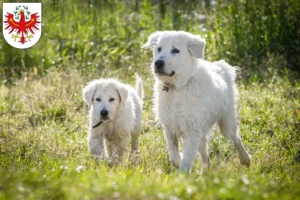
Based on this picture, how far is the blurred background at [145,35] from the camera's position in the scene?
11.9m

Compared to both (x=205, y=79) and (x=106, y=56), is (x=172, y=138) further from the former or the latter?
(x=106, y=56)

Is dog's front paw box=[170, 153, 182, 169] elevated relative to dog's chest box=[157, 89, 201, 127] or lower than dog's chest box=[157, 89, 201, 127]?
lower

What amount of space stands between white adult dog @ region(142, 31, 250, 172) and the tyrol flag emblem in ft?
11.6

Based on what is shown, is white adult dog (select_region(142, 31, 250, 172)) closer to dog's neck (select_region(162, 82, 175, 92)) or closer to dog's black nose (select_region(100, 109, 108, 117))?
dog's neck (select_region(162, 82, 175, 92))

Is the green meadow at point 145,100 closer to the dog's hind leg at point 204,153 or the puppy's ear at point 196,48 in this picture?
the dog's hind leg at point 204,153

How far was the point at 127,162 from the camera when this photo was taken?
6770 millimetres

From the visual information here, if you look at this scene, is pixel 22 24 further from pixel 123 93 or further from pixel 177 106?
pixel 177 106

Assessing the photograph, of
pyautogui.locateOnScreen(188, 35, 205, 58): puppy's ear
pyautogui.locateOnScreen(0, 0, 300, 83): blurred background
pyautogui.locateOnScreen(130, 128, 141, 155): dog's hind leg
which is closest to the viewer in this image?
pyautogui.locateOnScreen(188, 35, 205, 58): puppy's ear

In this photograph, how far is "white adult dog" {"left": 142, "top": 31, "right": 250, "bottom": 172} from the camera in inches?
263

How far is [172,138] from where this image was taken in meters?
6.89

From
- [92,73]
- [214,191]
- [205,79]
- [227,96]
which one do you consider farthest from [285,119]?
[214,191]

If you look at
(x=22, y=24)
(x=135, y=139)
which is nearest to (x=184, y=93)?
(x=135, y=139)

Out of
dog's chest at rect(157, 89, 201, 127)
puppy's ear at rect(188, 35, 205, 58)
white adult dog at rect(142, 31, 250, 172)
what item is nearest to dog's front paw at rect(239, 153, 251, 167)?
white adult dog at rect(142, 31, 250, 172)

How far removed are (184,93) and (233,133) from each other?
3.56ft
